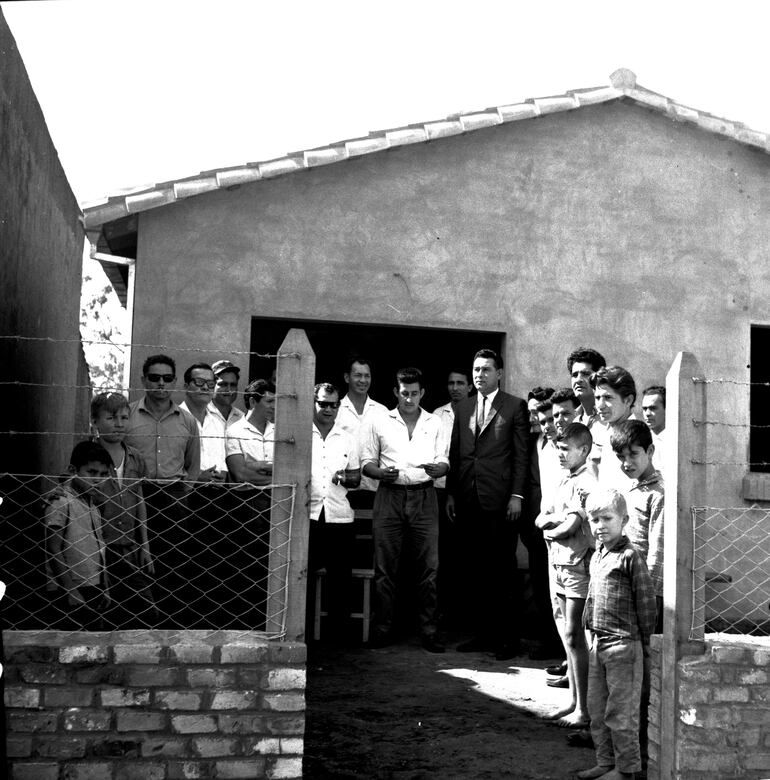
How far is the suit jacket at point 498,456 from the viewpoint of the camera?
→ 7844 mm

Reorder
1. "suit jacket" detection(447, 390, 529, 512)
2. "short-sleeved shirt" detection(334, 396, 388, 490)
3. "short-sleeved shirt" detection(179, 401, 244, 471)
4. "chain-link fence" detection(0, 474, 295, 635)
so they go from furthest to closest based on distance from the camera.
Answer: "short-sleeved shirt" detection(334, 396, 388, 490) < "suit jacket" detection(447, 390, 529, 512) < "short-sleeved shirt" detection(179, 401, 244, 471) < "chain-link fence" detection(0, 474, 295, 635)

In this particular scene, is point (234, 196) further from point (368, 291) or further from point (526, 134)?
point (526, 134)

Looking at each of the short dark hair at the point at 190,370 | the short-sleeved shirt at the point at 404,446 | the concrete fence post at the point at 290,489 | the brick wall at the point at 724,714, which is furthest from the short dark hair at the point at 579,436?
the short dark hair at the point at 190,370

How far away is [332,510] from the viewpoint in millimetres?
7957

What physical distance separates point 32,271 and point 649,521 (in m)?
4.11

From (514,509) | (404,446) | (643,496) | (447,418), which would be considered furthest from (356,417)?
(643,496)

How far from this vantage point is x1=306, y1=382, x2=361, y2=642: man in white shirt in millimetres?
7953

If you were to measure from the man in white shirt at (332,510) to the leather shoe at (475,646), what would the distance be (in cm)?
87

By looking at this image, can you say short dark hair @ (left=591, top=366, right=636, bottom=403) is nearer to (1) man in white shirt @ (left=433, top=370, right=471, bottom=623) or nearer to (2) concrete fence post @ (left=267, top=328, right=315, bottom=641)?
(1) man in white shirt @ (left=433, top=370, right=471, bottom=623)

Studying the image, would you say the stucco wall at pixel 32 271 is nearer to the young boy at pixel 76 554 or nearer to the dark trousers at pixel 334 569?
the young boy at pixel 76 554

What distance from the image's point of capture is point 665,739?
16.1 ft

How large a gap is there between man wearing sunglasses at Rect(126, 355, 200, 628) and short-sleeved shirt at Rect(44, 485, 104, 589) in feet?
3.46

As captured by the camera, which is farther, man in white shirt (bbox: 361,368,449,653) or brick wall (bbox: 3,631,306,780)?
man in white shirt (bbox: 361,368,449,653)

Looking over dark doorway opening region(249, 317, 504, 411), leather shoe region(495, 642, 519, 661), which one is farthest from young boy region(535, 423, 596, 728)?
dark doorway opening region(249, 317, 504, 411)
